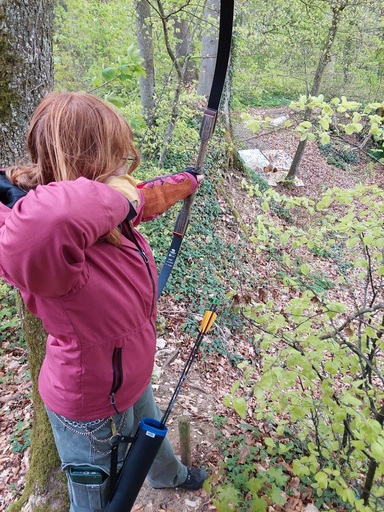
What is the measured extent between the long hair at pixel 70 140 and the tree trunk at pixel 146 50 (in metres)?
4.62

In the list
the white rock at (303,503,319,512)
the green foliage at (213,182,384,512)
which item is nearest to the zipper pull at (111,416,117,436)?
the green foliage at (213,182,384,512)

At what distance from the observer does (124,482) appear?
1.42m

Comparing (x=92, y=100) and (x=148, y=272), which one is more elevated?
(x=92, y=100)

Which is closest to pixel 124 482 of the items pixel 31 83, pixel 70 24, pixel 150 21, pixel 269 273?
pixel 31 83

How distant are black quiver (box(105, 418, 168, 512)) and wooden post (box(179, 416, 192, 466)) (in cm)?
81

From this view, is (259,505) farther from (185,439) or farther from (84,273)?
(84,273)

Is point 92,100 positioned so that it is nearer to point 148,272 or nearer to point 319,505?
point 148,272

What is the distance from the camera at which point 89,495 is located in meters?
1.38

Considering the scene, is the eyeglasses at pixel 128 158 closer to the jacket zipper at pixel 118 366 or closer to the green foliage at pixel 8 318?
the jacket zipper at pixel 118 366

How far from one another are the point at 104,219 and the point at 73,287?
0.25 metres

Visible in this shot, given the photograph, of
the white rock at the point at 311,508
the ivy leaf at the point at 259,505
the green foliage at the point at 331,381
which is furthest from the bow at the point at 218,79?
the white rock at the point at 311,508

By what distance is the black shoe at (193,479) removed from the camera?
220 cm

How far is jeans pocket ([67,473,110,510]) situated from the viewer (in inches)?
54.0

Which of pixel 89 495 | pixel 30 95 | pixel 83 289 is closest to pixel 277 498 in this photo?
pixel 89 495
